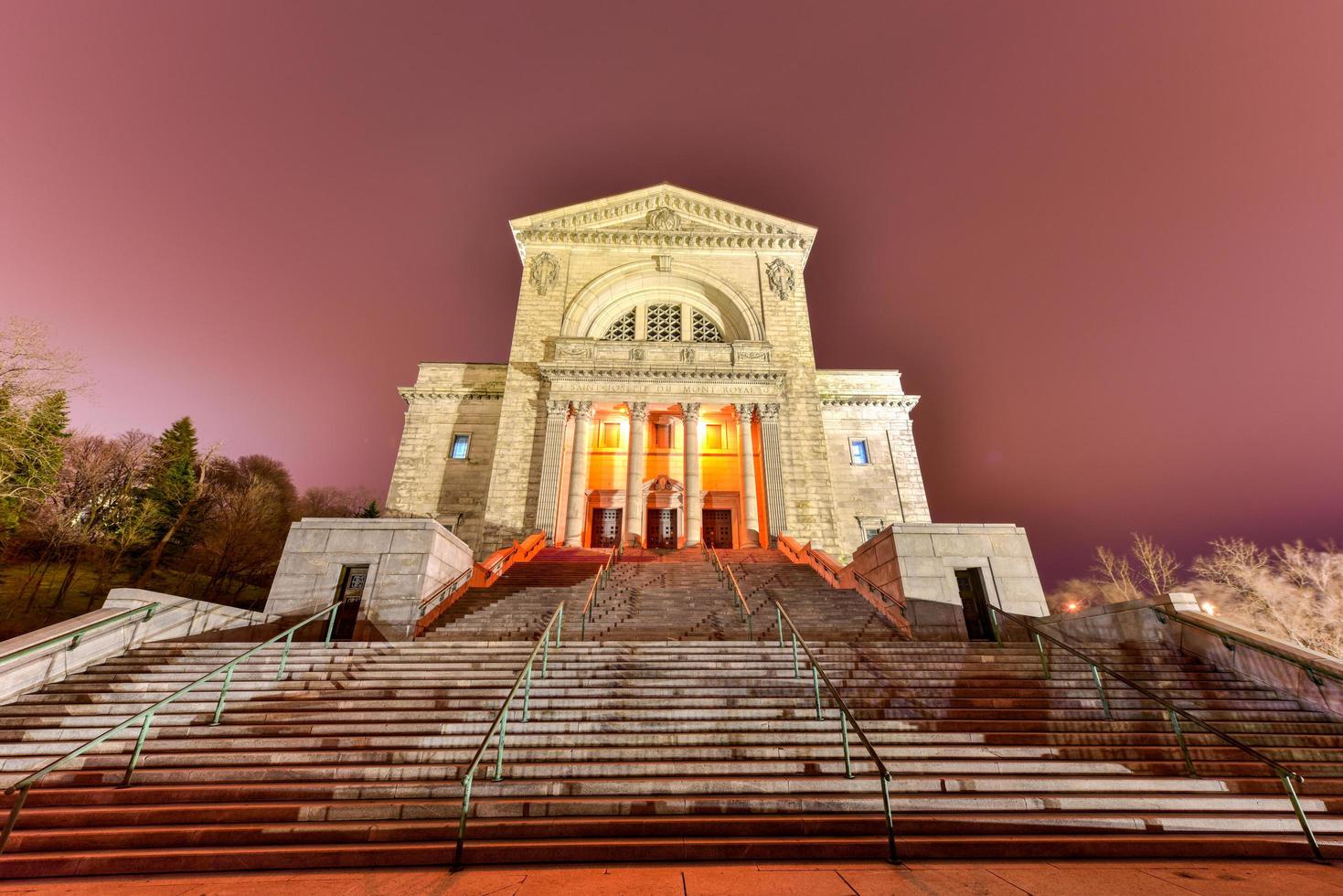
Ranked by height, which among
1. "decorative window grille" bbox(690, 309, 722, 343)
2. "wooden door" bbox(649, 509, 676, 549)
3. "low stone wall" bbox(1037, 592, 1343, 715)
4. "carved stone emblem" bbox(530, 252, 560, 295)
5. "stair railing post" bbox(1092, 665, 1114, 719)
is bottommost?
"stair railing post" bbox(1092, 665, 1114, 719)

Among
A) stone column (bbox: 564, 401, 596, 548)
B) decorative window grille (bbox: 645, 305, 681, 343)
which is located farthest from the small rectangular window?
stone column (bbox: 564, 401, 596, 548)

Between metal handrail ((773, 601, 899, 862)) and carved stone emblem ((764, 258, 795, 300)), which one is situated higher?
carved stone emblem ((764, 258, 795, 300))

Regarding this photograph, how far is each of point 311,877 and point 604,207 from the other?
30.9m

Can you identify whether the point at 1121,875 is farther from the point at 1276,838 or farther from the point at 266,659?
the point at 266,659

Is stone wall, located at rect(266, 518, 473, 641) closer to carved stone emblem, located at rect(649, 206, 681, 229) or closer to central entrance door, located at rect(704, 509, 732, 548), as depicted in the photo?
central entrance door, located at rect(704, 509, 732, 548)

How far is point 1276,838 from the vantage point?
5062 millimetres

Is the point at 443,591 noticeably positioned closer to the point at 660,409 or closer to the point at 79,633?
the point at 79,633

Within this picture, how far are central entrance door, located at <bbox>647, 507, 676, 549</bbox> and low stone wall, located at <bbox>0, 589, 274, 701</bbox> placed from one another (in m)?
16.2

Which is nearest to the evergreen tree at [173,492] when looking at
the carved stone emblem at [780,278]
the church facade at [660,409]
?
the church facade at [660,409]

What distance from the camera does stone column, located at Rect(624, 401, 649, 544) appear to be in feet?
73.3

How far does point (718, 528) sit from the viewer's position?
1027 inches

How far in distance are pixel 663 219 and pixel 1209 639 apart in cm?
2835

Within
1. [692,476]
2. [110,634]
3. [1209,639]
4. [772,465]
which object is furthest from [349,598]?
[1209,639]

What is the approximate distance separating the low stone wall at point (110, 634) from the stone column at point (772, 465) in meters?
17.1
